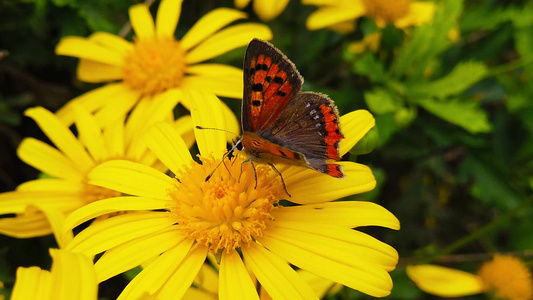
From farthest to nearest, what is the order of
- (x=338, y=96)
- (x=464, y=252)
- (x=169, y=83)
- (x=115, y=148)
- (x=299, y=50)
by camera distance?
(x=464, y=252), (x=299, y=50), (x=338, y=96), (x=169, y=83), (x=115, y=148)

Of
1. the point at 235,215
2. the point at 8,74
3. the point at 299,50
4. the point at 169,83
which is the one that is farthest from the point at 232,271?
the point at 8,74

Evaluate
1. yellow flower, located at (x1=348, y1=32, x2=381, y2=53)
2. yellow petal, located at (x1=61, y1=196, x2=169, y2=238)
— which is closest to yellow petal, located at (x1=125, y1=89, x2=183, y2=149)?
yellow petal, located at (x1=61, y1=196, x2=169, y2=238)

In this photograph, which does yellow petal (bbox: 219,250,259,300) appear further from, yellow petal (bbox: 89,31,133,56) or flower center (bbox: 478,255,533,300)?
flower center (bbox: 478,255,533,300)

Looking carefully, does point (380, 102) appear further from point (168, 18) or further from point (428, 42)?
point (168, 18)

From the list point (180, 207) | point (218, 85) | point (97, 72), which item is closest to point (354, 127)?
point (180, 207)

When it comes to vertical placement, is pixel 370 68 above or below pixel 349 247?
above

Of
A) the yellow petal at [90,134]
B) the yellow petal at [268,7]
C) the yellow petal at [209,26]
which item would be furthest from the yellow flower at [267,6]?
the yellow petal at [90,134]

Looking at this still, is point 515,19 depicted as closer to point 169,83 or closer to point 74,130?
point 169,83
